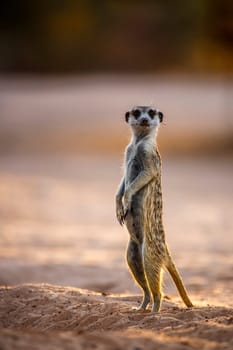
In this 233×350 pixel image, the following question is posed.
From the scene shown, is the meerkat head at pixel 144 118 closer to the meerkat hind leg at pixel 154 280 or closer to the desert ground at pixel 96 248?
the meerkat hind leg at pixel 154 280

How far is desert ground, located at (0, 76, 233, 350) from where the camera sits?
19.1ft

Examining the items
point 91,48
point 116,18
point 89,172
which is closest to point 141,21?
point 116,18

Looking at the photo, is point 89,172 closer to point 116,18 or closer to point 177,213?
point 177,213

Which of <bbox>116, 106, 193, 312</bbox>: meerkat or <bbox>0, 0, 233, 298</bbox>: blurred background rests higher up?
<bbox>0, 0, 233, 298</bbox>: blurred background

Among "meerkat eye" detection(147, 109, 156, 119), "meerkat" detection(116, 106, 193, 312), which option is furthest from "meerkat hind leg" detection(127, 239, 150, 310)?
"meerkat eye" detection(147, 109, 156, 119)

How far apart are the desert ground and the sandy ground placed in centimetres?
1

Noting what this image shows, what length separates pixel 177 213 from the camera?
16953mm

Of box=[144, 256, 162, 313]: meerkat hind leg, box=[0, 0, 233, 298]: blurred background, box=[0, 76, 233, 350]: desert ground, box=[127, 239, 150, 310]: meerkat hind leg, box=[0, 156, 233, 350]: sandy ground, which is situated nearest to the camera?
box=[0, 156, 233, 350]: sandy ground

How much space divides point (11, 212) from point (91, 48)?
37608 mm

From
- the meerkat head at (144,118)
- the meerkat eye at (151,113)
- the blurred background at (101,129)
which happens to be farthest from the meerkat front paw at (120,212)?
the blurred background at (101,129)

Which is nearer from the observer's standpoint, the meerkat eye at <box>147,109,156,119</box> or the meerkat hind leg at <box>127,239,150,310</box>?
the meerkat hind leg at <box>127,239,150,310</box>

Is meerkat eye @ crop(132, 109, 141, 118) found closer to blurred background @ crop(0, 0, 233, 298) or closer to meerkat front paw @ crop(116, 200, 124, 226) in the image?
meerkat front paw @ crop(116, 200, 124, 226)

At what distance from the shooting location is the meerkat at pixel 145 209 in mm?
6734

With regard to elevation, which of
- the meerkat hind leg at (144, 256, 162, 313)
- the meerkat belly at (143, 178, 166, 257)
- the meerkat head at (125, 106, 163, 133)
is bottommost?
the meerkat hind leg at (144, 256, 162, 313)
